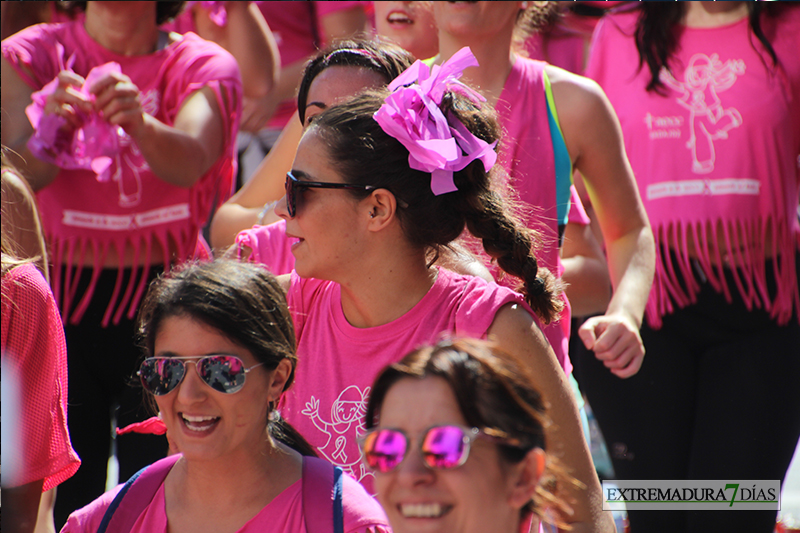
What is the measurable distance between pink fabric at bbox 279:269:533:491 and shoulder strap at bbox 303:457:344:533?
156 mm

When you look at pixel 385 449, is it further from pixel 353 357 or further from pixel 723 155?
pixel 723 155

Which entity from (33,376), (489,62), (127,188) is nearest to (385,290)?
(33,376)

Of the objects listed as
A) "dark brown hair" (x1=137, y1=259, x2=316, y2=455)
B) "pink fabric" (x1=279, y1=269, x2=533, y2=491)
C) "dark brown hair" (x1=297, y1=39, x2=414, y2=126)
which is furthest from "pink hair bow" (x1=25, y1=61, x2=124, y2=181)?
"pink fabric" (x1=279, y1=269, x2=533, y2=491)

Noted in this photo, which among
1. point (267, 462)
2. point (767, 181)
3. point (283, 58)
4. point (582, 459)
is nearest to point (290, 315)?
point (267, 462)

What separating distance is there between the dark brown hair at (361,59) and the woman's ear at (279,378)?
798 millimetres

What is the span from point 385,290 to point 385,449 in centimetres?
65

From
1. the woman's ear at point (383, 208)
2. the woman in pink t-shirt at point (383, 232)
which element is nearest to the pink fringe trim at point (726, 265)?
the woman in pink t-shirt at point (383, 232)

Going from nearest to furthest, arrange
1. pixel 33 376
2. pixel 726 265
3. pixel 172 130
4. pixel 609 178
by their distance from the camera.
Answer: pixel 33 376, pixel 609 178, pixel 172 130, pixel 726 265

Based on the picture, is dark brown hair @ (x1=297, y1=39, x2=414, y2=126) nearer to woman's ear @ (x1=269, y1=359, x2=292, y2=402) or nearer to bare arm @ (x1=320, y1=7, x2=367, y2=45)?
woman's ear @ (x1=269, y1=359, x2=292, y2=402)

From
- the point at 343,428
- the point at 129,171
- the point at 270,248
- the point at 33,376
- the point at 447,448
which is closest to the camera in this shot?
the point at 447,448

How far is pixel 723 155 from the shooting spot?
3014 mm

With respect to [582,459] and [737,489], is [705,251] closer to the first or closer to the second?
[737,489]

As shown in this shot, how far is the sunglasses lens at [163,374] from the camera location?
1691mm

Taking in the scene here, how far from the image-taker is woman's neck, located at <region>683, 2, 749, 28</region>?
309 centimetres
